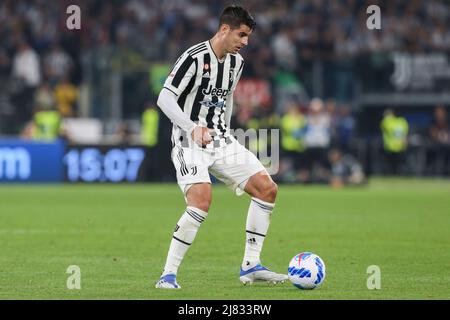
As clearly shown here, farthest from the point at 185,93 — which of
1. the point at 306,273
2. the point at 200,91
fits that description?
the point at 306,273

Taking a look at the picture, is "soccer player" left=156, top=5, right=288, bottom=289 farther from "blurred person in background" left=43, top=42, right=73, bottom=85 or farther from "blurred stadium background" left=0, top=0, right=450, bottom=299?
"blurred person in background" left=43, top=42, right=73, bottom=85

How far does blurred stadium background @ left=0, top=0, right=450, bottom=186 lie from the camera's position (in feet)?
87.2

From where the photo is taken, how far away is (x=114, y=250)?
40.9ft

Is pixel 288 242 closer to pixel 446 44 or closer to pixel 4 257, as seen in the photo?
pixel 4 257

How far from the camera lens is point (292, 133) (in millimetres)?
27938

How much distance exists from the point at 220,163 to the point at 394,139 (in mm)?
20662

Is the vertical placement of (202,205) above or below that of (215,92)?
below

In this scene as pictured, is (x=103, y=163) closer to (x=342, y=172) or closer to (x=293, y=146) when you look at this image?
(x=293, y=146)

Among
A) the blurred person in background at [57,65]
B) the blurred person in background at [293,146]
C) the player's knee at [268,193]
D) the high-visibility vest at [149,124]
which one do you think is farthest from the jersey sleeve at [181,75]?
the blurred person in background at [57,65]

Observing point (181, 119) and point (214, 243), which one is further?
point (214, 243)

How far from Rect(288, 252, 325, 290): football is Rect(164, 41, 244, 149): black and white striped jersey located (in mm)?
1237

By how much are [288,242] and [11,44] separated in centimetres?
1958

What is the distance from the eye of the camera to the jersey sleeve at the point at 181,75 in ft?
30.7

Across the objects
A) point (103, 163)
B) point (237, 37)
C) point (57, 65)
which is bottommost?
point (103, 163)
